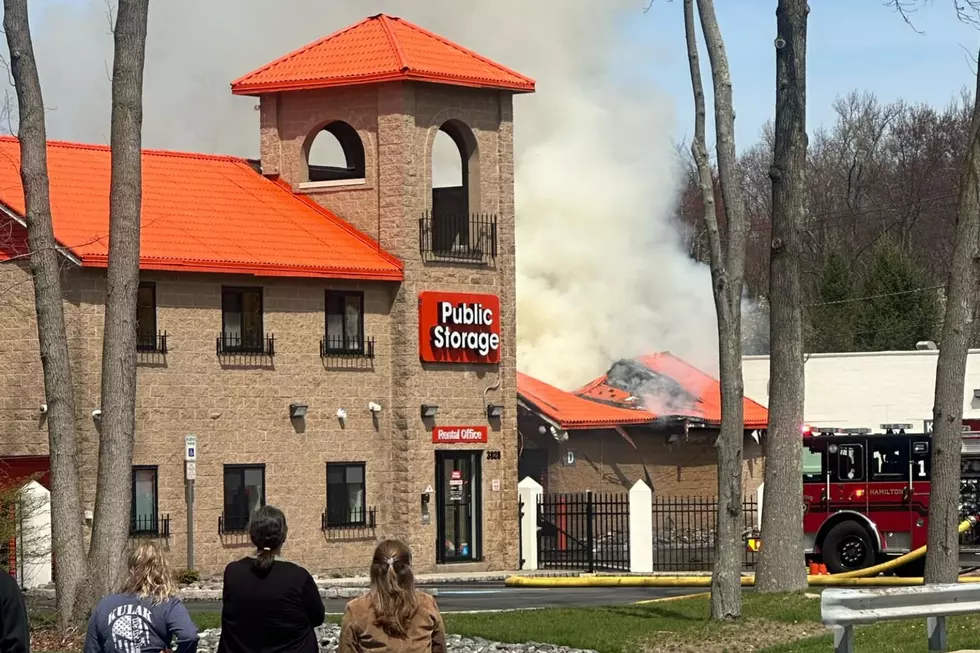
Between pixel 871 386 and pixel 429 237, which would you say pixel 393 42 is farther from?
pixel 871 386

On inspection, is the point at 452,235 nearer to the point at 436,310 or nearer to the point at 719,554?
the point at 436,310

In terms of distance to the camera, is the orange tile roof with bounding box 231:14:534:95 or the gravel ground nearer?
the gravel ground

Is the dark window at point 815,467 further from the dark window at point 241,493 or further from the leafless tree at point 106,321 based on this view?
the leafless tree at point 106,321

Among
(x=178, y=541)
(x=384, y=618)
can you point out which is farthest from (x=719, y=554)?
(x=178, y=541)

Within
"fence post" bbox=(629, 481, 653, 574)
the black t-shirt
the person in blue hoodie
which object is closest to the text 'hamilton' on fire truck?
"fence post" bbox=(629, 481, 653, 574)

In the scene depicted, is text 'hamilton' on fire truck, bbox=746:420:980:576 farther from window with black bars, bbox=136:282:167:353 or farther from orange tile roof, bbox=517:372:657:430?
orange tile roof, bbox=517:372:657:430

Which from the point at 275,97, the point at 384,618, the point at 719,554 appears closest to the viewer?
the point at 384,618

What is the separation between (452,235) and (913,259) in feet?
107

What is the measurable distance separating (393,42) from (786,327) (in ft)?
60.1

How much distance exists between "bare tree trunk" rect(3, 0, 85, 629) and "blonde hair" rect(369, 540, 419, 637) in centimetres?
1257

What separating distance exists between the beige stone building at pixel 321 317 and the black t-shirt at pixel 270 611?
76.3 ft

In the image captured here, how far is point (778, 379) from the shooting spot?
22203 mm

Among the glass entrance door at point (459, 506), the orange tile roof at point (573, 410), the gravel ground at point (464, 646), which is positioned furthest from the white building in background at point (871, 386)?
the gravel ground at point (464, 646)

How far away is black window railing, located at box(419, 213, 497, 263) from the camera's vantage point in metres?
37.5
